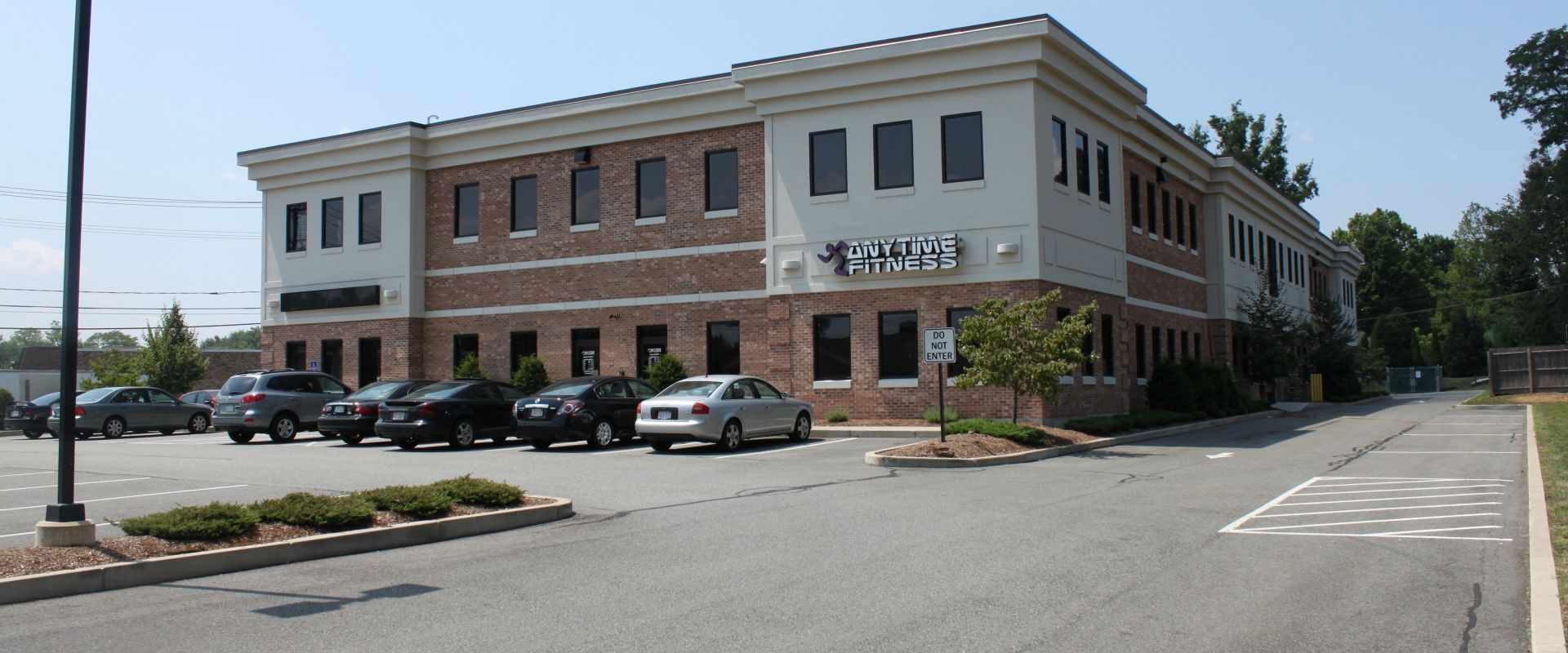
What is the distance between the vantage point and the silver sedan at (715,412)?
1983 centimetres

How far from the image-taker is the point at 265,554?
30.5 feet

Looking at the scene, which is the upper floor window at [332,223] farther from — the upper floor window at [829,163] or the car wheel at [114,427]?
the upper floor window at [829,163]

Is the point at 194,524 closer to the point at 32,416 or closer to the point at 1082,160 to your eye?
the point at 1082,160

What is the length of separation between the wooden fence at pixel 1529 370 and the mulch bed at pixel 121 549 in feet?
145

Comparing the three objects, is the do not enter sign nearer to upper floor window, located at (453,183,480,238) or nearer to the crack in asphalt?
the crack in asphalt

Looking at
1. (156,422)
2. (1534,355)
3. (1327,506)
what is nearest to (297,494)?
(1327,506)

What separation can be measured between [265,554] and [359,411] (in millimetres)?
14099

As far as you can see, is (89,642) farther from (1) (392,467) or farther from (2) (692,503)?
(1) (392,467)

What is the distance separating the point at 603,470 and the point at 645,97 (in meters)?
15.1

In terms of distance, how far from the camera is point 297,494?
35.2 feet

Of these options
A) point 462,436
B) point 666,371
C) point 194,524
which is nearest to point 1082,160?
point 666,371

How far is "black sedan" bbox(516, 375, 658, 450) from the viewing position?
2077cm

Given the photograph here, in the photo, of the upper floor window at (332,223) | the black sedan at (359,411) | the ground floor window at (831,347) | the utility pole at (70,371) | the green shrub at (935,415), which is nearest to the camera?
the utility pole at (70,371)

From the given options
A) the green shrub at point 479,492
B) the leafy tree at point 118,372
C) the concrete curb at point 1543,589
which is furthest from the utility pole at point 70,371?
the leafy tree at point 118,372
